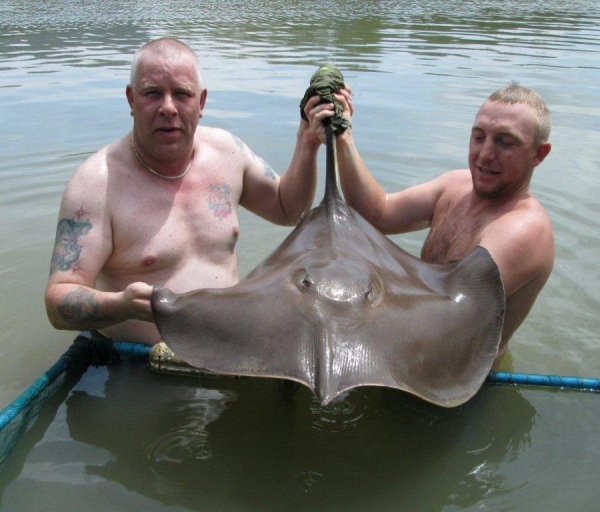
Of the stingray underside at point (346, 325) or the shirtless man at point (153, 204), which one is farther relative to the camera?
the shirtless man at point (153, 204)

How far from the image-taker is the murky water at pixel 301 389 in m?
2.84

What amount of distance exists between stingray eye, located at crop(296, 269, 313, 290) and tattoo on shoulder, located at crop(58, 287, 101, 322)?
107 centimetres

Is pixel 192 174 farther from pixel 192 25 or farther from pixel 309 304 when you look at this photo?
pixel 192 25

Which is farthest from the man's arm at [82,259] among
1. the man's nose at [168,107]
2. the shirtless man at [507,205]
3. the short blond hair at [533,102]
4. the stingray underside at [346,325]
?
the short blond hair at [533,102]

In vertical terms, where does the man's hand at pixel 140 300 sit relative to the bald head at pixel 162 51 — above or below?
below

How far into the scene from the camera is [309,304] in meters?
2.27

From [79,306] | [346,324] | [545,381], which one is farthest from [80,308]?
[545,381]

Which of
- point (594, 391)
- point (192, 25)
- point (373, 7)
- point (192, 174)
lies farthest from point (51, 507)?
point (373, 7)

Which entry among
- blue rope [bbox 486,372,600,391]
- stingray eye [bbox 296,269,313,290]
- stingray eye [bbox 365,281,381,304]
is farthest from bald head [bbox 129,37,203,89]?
blue rope [bbox 486,372,600,391]

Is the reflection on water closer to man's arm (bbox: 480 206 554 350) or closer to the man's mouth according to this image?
man's arm (bbox: 480 206 554 350)

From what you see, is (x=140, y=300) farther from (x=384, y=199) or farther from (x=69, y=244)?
(x=384, y=199)

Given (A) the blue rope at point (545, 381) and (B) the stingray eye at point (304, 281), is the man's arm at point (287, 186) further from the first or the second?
(A) the blue rope at point (545, 381)

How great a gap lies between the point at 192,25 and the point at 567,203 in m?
13.1

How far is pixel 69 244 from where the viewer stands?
10.8 feet
